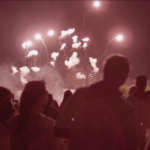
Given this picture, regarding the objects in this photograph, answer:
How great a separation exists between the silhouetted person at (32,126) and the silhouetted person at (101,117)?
224 mm

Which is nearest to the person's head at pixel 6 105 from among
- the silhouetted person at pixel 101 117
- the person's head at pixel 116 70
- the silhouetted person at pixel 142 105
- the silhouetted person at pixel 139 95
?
the silhouetted person at pixel 101 117

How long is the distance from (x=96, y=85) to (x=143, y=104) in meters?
2.43

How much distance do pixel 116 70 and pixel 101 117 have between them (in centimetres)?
45

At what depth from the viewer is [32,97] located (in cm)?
270

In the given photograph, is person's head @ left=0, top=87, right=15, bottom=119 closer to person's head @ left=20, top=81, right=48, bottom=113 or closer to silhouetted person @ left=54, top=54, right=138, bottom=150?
person's head @ left=20, top=81, right=48, bottom=113

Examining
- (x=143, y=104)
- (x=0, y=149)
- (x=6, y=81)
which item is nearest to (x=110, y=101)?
(x=0, y=149)

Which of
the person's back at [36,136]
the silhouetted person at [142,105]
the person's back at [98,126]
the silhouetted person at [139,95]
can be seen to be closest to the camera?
the person's back at [98,126]

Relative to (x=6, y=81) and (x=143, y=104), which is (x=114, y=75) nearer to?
(x=143, y=104)

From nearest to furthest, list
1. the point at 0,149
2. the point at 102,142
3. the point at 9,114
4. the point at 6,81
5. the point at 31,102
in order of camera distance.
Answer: the point at 102,142 → the point at 31,102 → the point at 9,114 → the point at 0,149 → the point at 6,81

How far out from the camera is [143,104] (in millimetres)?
4609

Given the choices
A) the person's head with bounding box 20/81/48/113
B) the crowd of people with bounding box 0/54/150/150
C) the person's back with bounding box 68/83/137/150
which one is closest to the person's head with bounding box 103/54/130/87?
the crowd of people with bounding box 0/54/150/150

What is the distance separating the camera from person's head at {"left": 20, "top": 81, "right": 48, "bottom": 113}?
8.86 feet

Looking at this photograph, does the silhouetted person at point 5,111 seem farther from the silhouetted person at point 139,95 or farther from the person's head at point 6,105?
the silhouetted person at point 139,95

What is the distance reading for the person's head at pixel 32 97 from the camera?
2.70 metres
